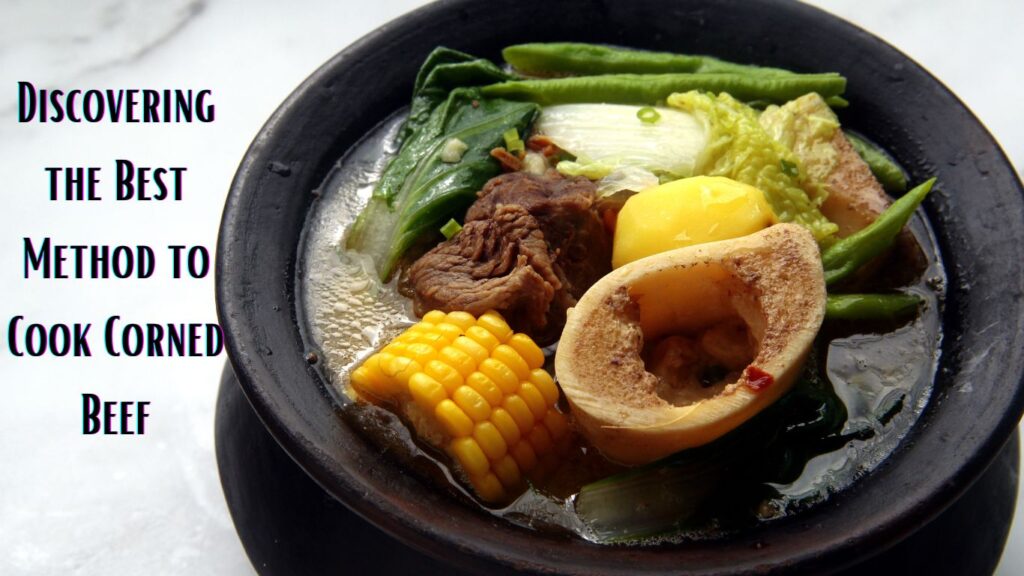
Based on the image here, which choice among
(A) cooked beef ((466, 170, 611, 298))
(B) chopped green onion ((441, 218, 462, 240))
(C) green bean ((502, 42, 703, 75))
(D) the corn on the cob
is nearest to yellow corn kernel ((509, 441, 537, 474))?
(D) the corn on the cob

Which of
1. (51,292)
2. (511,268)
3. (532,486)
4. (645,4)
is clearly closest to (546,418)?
(532,486)

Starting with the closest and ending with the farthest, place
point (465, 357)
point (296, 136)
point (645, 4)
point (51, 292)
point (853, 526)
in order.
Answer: point (853, 526)
point (465, 357)
point (296, 136)
point (645, 4)
point (51, 292)

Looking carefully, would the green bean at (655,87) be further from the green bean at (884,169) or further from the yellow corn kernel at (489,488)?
the yellow corn kernel at (489,488)

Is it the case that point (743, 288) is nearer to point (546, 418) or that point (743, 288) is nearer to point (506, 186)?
point (546, 418)

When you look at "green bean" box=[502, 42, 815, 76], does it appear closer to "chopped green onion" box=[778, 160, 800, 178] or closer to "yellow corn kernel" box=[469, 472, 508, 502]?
"chopped green onion" box=[778, 160, 800, 178]

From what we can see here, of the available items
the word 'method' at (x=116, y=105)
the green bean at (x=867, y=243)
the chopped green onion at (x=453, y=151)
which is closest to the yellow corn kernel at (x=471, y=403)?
the chopped green onion at (x=453, y=151)

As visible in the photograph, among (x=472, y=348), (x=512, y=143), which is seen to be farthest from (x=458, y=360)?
(x=512, y=143)
